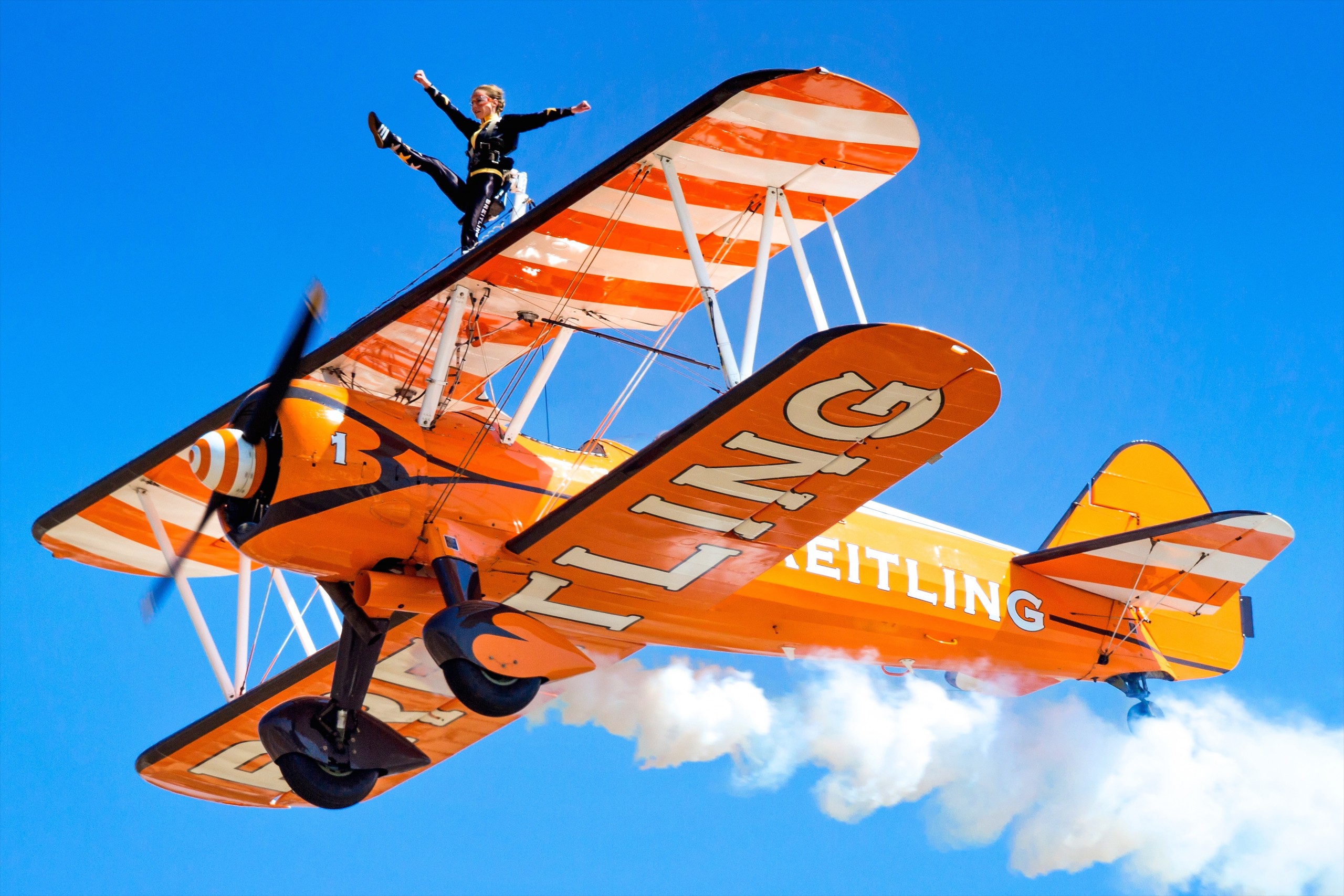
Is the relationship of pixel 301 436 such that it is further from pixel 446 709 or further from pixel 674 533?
pixel 446 709

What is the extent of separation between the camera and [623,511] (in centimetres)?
933

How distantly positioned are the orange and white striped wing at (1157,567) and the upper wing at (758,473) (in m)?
3.37

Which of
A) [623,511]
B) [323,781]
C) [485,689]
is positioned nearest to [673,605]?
[623,511]

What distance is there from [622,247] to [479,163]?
1.44 metres

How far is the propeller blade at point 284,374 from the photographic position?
8.68 metres

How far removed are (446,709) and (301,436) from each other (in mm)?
4097

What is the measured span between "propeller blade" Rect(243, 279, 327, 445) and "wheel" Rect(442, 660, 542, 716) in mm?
1943

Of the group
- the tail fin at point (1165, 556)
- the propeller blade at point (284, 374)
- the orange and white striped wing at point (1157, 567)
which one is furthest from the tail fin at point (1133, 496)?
the propeller blade at point (284, 374)

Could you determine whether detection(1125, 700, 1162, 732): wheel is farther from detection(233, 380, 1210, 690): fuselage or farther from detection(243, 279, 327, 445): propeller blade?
detection(243, 279, 327, 445): propeller blade

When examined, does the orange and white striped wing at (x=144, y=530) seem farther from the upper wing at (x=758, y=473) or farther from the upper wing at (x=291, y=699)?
the upper wing at (x=758, y=473)

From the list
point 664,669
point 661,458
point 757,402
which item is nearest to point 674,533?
point 661,458

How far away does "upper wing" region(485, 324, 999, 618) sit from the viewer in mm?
8148

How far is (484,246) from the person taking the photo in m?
9.25

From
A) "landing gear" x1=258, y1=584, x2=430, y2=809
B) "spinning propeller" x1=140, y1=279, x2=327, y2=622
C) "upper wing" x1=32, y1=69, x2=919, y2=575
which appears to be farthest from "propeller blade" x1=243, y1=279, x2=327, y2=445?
"landing gear" x1=258, y1=584, x2=430, y2=809
